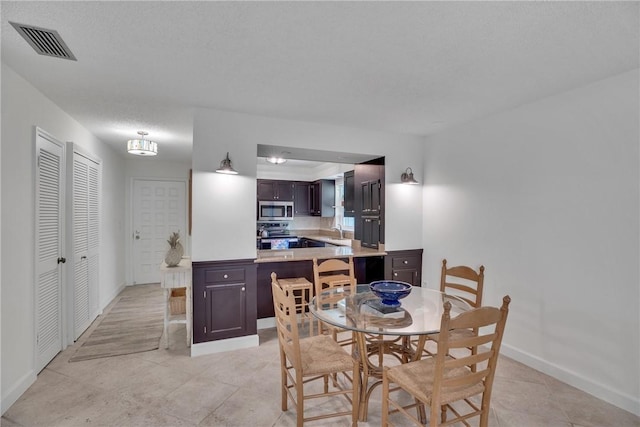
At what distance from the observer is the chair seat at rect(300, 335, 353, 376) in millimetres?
2014

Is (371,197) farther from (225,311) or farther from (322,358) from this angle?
(322,358)

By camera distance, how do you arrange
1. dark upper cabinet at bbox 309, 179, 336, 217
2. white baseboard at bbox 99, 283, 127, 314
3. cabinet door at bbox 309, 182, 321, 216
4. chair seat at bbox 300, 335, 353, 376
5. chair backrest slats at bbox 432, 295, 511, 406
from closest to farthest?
A: chair backrest slats at bbox 432, 295, 511, 406, chair seat at bbox 300, 335, 353, 376, white baseboard at bbox 99, 283, 127, 314, dark upper cabinet at bbox 309, 179, 336, 217, cabinet door at bbox 309, 182, 321, 216

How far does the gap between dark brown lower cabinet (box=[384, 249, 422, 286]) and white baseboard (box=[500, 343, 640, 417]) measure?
135 cm

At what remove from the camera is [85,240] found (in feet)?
12.8

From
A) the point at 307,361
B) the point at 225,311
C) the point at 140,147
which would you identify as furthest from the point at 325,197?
the point at 307,361

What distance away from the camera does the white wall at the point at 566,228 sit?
7.82ft

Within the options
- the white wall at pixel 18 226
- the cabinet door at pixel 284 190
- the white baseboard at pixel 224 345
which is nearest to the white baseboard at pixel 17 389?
the white wall at pixel 18 226

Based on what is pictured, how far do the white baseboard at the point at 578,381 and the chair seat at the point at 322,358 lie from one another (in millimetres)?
2010

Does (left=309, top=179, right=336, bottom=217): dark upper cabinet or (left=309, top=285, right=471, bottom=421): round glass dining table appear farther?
(left=309, top=179, right=336, bottom=217): dark upper cabinet

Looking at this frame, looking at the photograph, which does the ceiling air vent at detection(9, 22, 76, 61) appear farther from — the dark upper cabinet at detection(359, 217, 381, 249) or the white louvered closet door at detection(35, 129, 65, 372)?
the dark upper cabinet at detection(359, 217, 381, 249)

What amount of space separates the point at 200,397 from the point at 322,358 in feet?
3.59

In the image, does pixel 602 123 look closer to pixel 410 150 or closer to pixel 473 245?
pixel 473 245

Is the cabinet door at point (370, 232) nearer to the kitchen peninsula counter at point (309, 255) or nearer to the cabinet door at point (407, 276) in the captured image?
the kitchen peninsula counter at point (309, 255)

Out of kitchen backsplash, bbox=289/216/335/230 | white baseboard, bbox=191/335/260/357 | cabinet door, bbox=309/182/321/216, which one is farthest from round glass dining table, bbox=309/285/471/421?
kitchen backsplash, bbox=289/216/335/230
